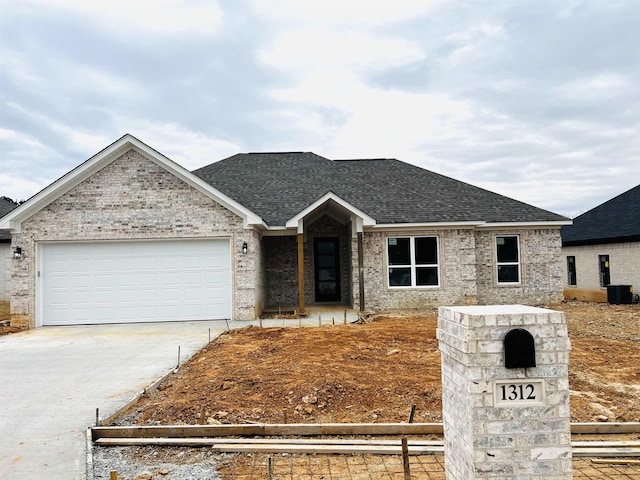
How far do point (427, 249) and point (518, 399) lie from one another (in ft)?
44.0

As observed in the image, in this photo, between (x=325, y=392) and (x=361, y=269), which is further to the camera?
(x=361, y=269)

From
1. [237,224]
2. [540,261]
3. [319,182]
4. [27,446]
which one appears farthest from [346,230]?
[27,446]

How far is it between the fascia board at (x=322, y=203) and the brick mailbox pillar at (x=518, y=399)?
37.5 feet

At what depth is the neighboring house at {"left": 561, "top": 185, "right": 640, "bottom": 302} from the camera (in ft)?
63.8

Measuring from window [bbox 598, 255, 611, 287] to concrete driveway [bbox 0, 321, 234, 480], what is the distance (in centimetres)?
1720

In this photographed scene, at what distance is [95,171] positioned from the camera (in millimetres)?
14172

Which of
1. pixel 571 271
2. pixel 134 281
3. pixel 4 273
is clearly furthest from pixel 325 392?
pixel 571 271

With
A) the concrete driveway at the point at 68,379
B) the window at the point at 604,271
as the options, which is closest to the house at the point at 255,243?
the concrete driveway at the point at 68,379

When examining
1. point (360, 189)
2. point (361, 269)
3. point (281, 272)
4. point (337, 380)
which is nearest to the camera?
point (337, 380)

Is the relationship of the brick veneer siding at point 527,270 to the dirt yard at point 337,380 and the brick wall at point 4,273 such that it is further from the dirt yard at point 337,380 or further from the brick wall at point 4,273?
the brick wall at point 4,273

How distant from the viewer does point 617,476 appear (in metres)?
4.14

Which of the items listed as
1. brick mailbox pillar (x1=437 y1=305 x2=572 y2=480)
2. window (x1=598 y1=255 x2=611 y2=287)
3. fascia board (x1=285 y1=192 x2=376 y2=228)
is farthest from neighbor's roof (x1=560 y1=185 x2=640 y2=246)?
brick mailbox pillar (x1=437 y1=305 x2=572 y2=480)

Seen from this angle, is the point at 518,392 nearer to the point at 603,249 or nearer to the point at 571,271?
the point at 603,249

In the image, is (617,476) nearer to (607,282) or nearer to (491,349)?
(491,349)
